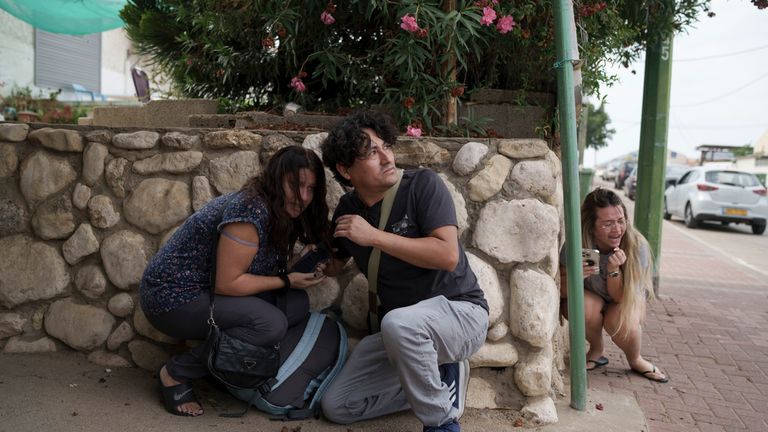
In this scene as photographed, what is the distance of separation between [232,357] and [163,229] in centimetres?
98

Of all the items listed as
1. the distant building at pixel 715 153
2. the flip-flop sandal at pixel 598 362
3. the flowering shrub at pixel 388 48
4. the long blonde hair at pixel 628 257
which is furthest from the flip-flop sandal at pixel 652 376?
the distant building at pixel 715 153

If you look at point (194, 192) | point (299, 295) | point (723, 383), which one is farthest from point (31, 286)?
point (723, 383)

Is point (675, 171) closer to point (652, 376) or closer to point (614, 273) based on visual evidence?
point (652, 376)

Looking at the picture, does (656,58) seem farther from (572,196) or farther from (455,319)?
(455,319)

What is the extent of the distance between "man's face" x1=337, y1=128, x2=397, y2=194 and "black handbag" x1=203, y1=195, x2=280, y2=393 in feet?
1.87

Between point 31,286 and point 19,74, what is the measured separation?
36.2ft

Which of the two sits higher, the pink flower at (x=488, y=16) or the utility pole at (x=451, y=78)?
the pink flower at (x=488, y=16)

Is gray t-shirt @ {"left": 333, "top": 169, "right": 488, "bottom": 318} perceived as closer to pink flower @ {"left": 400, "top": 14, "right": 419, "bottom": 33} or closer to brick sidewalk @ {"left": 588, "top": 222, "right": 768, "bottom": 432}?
pink flower @ {"left": 400, "top": 14, "right": 419, "bottom": 33}

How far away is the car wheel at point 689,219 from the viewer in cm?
1429

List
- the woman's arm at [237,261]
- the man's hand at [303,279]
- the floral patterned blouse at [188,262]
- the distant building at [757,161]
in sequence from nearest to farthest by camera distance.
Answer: the woman's arm at [237,261] < the floral patterned blouse at [188,262] < the man's hand at [303,279] < the distant building at [757,161]

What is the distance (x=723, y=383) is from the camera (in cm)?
378

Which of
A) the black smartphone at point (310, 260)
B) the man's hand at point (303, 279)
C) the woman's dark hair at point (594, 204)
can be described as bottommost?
the man's hand at point (303, 279)

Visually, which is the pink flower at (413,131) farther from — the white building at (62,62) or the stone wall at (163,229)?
the white building at (62,62)

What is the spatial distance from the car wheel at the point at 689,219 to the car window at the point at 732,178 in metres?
0.81
